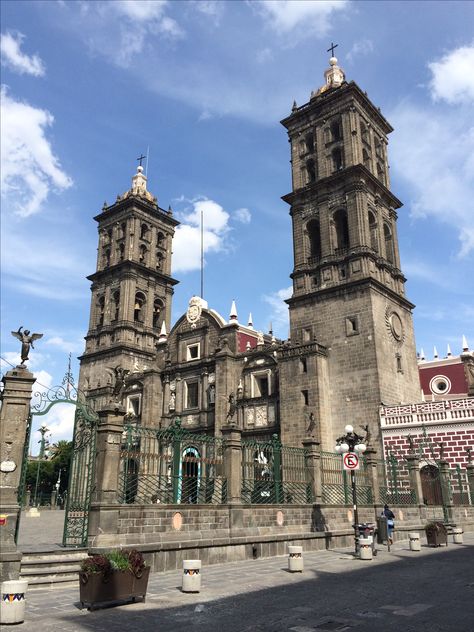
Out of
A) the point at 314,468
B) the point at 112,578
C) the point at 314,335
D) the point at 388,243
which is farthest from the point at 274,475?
the point at 388,243

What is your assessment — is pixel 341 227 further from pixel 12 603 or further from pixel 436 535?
pixel 12 603

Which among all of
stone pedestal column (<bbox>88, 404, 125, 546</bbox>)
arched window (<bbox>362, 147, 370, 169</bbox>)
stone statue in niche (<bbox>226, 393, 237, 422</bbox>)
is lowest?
stone pedestal column (<bbox>88, 404, 125, 546</bbox>)

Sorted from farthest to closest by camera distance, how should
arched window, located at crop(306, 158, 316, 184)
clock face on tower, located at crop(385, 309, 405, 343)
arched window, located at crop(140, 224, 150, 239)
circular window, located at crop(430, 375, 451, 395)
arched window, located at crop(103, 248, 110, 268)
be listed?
arched window, located at crop(140, 224, 150, 239) → arched window, located at crop(103, 248, 110, 268) → circular window, located at crop(430, 375, 451, 395) → arched window, located at crop(306, 158, 316, 184) → clock face on tower, located at crop(385, 309, 405, 343)

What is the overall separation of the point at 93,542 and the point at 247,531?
5.28 metres

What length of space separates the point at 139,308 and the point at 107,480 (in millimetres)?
37032

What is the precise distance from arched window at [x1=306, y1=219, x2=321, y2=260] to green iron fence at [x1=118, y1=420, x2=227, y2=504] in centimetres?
2323

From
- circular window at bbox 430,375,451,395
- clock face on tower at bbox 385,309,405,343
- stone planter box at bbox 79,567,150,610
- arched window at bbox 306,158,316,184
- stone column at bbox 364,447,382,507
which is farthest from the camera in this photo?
circular window at bbox 430,375,451,395

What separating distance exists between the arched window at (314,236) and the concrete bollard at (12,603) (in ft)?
104

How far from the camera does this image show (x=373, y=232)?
36781 millimetres

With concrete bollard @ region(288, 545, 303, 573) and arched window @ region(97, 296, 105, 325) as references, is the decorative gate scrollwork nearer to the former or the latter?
concrete bollard @ region(288, 545, 303, 573)

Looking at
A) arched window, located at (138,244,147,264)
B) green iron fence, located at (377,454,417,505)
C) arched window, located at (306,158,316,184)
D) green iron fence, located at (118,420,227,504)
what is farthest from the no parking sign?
arched window, located at (138,244,147,264)

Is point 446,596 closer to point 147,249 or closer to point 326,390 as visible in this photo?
point 326,390

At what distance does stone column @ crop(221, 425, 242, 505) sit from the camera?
1590cm

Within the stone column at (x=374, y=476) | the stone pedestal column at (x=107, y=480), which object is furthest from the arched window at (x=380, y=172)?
the stone pedestal column at (x=107, y=480)
